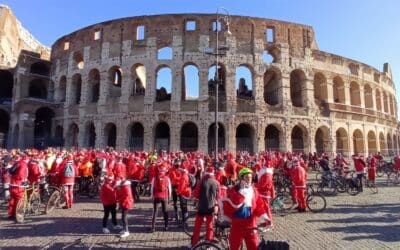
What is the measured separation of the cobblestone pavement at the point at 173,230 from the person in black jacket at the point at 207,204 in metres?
0.77

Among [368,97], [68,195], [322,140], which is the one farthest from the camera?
[368,97]

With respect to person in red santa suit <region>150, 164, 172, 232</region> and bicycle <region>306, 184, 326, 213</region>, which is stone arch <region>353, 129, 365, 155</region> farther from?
person in red santa suit <region>150, 164, 172, 232</region>

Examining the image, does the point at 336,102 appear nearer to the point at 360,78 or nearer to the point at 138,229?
the point at 360,78

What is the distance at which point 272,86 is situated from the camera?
2845cm

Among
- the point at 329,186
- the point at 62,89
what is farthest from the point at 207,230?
the point at 62,89

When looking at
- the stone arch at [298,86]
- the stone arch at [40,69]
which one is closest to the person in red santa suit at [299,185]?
the stone arch at [298,86]

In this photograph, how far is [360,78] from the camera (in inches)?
1183

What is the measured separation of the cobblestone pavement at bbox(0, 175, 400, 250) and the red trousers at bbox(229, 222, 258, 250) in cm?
211

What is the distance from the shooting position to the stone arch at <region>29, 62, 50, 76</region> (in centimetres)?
3218

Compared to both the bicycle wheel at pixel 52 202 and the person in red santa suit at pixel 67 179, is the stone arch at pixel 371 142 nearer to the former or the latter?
the person in red santa suit at pixel 67 179

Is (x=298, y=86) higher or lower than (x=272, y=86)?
lower

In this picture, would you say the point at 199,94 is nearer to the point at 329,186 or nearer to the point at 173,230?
the point at 329,186

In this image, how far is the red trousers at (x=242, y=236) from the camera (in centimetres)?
430

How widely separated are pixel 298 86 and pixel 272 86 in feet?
7.90
